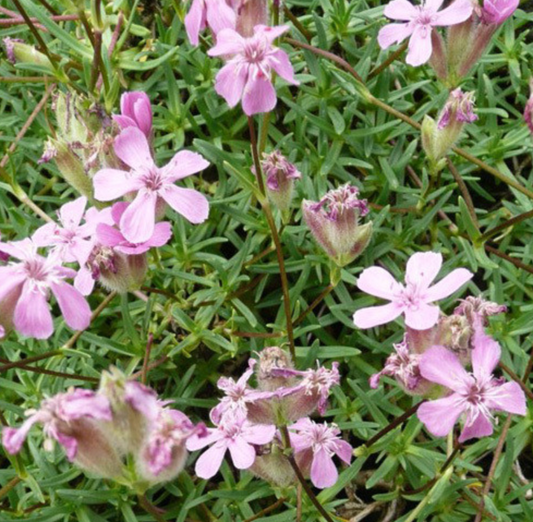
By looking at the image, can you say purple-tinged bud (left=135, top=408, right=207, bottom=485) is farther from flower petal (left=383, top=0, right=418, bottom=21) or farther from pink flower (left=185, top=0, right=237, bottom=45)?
flower petal (left=383, top=0, right=418, bottom=21)

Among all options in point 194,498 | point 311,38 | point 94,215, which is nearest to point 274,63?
point 94,215

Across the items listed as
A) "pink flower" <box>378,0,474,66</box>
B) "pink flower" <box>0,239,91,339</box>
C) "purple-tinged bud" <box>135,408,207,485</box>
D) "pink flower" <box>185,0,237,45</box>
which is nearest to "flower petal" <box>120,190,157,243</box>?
"pink flower" <box>0,239,91,339</box>

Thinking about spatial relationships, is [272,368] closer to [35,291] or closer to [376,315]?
[376,315]

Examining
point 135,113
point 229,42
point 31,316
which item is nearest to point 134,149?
point 135,113

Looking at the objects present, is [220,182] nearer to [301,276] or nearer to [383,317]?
[301,276]

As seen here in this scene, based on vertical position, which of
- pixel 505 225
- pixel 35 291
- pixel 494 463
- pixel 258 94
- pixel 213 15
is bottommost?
pixel 494 463
